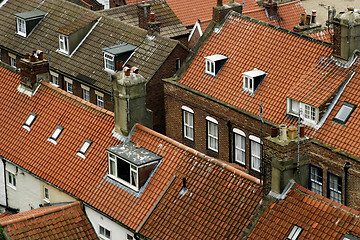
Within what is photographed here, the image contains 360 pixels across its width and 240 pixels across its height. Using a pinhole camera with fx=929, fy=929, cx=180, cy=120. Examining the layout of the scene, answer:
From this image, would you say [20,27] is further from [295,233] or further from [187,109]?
[295,233]

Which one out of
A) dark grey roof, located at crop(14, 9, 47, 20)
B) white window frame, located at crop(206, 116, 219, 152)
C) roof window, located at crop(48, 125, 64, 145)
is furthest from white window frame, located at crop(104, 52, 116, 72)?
roof window, located at crop(48, 125, 64, 145)

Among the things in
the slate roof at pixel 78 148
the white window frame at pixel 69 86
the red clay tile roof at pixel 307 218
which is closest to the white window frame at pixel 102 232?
the slate roof at pixel 78 148

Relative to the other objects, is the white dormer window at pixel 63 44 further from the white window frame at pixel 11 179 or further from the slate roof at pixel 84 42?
the white window frame at pixel 11 179

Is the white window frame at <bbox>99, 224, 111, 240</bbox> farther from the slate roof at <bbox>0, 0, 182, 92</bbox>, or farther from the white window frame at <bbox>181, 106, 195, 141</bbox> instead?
the slate roof at <bbox>0, 0, 182, 92</bbox>

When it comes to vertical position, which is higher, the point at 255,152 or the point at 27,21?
the point at 255,152

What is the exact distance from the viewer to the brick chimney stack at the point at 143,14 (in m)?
64.5

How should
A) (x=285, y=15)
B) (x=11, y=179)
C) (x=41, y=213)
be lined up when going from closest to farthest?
(x=41, y=213) → (x=11, y=179) → (x=285, y=15)

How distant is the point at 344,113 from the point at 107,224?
14260mm

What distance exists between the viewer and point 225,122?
54.7 m

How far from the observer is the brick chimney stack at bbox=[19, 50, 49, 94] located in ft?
172

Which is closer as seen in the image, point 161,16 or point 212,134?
point 212,134

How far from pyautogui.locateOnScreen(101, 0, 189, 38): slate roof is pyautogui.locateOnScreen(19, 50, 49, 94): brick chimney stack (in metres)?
16.3

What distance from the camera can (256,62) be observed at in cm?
5547

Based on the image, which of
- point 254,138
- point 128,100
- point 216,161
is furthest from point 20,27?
point 216,161
